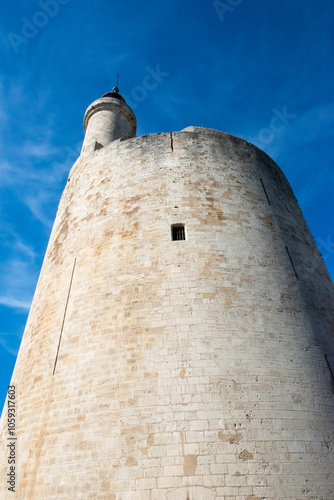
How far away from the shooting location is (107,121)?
13.4m

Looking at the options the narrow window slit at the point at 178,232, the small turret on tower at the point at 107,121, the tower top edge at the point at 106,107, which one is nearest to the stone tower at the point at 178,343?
the narrow window slit at the point at 178,232

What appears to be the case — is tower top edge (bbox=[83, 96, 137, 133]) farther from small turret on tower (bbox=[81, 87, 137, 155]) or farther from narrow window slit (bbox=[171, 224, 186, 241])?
narrow window slit (bbox=[171, 224, 186, 241])

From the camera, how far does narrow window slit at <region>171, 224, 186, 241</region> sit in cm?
746

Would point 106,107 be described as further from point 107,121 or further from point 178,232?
point 178,232

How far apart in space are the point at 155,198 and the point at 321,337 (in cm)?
439

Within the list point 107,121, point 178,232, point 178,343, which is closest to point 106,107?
point 107,121

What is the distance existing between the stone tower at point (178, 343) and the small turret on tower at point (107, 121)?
3847 millimetres

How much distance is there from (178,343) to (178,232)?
2504mm

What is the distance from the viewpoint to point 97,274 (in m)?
7.34

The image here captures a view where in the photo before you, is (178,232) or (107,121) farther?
(107,121)

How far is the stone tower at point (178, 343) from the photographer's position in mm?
4957

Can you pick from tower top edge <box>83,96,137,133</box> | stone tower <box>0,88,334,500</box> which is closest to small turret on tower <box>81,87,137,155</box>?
tower top edge <box>83,96,137,133</box>

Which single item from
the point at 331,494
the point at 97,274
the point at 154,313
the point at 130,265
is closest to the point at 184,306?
the point at 154,313

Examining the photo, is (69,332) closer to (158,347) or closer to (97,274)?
(97,274)
